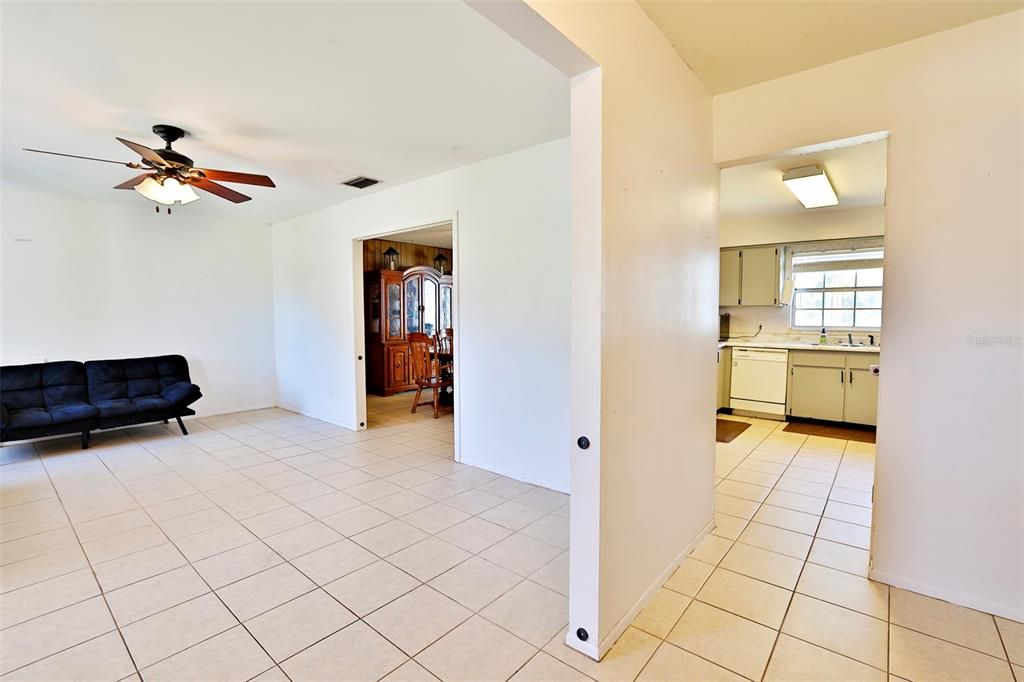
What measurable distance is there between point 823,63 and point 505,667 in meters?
3.00

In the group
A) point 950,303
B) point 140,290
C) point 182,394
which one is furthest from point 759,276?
point 140,290

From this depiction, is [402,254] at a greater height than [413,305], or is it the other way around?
[402,254]

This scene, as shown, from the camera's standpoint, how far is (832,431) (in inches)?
199

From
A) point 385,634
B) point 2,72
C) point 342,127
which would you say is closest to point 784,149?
point 342,127

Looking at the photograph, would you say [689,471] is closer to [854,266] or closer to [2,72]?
[2,72]

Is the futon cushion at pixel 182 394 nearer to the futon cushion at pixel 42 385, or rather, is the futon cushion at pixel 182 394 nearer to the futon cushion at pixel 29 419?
the futon cushion at pixel 42 385

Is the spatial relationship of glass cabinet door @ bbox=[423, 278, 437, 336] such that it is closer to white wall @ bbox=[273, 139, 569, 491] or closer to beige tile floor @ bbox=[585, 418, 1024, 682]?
white wall @ bbox=[273, 139, 569, 491]

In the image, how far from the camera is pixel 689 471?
2498 mm

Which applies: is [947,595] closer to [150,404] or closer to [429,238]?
[150,404]

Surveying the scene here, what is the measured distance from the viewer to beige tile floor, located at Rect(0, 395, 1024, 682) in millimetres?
1755

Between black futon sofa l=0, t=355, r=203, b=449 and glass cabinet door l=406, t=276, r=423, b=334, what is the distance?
312 cm

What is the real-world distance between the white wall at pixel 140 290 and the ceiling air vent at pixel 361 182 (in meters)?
2.57

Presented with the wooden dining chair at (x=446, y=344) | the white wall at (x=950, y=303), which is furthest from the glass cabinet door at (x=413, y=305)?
the white wall at (x=950, y=303)

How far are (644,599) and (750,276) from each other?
4896 millimetres
